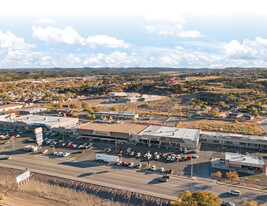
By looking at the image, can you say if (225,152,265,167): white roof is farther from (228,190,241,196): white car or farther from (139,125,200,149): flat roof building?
(139,125,200,149): flat roof building

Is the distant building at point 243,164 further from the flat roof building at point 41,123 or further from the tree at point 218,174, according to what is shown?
the flat roof building at point 41,123

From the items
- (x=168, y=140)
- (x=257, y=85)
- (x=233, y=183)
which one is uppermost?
(x=257, y=85)

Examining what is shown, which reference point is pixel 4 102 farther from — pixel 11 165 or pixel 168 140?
pixel 168 140

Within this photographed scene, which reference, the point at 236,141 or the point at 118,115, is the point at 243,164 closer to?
the point at 236,141

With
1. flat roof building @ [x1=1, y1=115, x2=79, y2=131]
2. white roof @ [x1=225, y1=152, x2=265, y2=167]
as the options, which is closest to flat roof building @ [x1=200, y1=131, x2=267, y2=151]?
white roof @ [x1=225, y1=152, x2=265, y2=167]

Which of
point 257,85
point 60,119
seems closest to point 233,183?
point 60,119
